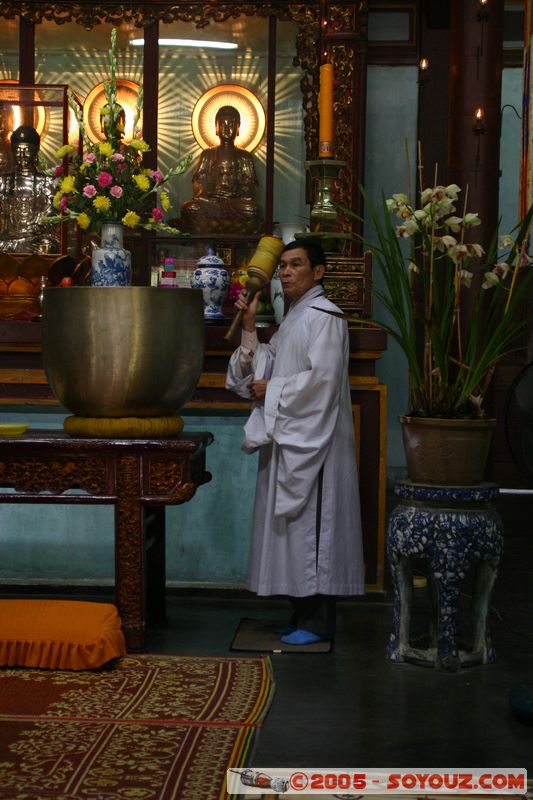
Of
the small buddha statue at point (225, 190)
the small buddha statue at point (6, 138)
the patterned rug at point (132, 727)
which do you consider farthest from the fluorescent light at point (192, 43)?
the patterned rug at point (132, 727)

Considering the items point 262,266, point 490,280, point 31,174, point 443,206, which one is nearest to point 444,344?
point 490,280

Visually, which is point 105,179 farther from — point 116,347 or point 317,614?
point 317,614

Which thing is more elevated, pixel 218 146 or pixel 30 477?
pixel 218 146

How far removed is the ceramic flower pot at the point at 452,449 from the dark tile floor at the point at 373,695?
0.56m

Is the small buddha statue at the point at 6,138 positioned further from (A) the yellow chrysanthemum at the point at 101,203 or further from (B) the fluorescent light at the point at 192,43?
(A) the yellow chrysanthemum at the point at 101,203

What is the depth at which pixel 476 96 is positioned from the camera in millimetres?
6617

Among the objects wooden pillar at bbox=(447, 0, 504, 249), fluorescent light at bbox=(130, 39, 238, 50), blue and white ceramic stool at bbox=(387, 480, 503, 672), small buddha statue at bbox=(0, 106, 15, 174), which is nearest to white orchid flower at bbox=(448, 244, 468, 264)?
blue and white ceramic stool at bbox=(387, 480, 503, 672)

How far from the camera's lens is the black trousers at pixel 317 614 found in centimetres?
373

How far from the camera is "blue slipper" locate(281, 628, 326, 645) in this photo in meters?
3.69

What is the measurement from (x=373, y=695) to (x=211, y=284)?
6.22ft

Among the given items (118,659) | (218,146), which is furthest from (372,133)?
(118,659)

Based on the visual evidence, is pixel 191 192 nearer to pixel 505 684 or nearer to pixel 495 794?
pixel 505 684

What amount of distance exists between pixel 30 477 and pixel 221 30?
173 inches

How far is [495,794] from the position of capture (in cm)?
240
